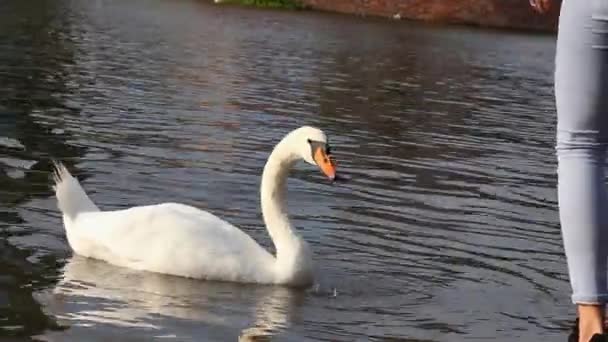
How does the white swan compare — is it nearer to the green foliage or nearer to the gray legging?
the gray legging

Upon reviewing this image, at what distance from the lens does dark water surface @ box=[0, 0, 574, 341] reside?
654 cm

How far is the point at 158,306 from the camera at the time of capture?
21.4 ft

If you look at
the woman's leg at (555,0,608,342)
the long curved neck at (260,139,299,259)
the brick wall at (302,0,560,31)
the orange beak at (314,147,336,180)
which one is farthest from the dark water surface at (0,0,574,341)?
the brick wall at (302,0,560,31)

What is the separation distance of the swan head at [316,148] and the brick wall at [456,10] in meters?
48.3

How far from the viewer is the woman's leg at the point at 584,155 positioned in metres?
3.70

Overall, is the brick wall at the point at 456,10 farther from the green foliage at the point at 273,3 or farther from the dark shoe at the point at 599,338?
the dark shoe at the point at 599,338

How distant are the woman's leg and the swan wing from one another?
145 inches

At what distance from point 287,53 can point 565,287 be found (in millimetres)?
19296

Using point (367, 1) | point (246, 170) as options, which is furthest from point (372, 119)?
point (367, 1)

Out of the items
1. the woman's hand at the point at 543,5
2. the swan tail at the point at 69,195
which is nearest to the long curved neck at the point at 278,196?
the swan tail at the point at 69,195

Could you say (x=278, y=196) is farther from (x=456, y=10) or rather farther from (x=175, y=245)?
(x=456, y=10)

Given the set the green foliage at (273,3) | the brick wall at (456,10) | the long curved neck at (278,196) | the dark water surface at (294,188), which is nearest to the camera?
the dark water surface at (294,188)

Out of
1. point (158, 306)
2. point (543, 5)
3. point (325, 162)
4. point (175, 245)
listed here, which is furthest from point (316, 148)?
point (543, 5)

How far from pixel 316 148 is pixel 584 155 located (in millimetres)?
3670
